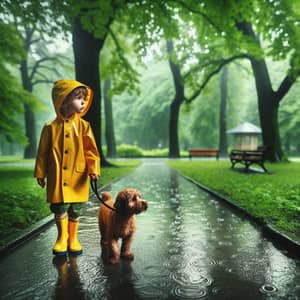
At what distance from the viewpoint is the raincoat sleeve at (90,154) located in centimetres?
357

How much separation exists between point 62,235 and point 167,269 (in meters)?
1.23

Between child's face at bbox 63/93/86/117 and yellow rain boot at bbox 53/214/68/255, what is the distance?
116cm

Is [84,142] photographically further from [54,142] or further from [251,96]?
[251,96]

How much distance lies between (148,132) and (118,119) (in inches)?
271

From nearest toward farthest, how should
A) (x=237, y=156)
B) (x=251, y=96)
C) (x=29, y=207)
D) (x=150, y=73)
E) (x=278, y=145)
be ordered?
(x=29, y=207)
(x=237, y=156)
(x=278, y=145)
(x=251, y=96)
(x=150, y=73)

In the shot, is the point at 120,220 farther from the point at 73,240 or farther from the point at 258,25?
the point at 258,25

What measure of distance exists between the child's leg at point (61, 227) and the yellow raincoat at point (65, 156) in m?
0.16

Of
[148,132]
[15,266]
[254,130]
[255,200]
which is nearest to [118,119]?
[148,132]

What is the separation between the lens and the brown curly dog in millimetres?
3229

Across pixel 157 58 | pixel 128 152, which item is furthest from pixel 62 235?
pixel 128 152

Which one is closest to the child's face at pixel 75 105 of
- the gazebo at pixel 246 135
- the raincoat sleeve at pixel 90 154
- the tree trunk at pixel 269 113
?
the raincoat sleeve at pixel 90 154

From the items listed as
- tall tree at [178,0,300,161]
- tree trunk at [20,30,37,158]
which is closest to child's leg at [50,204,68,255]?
tall tree at [178,0,300,161]

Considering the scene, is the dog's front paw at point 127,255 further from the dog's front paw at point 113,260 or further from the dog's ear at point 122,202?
the dog's ear at point 122,202

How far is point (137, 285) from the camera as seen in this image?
9.59 ft
